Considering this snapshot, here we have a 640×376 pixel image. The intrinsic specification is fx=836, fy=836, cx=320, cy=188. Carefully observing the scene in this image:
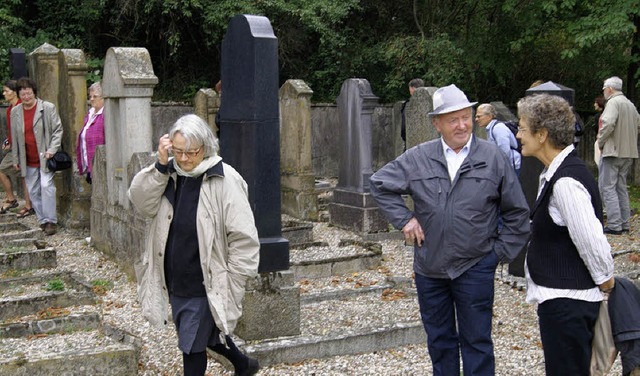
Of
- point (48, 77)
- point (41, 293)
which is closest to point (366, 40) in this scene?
point (48, 77)

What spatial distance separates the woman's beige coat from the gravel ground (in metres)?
1.14

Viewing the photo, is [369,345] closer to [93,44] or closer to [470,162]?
[470,162]

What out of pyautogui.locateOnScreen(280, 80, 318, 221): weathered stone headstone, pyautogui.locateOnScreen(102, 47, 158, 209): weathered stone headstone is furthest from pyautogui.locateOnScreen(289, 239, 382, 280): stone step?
pyautogui.locateOnScreen(280, 80, 318, 221): weathered stone headstone

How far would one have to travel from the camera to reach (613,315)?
3971mm

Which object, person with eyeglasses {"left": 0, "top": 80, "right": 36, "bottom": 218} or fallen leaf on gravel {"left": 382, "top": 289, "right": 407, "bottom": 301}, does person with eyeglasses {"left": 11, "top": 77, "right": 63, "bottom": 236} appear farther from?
fallen leaf on gravel {"left": 382, "top": 289, "right": 407, "bottom": 301}

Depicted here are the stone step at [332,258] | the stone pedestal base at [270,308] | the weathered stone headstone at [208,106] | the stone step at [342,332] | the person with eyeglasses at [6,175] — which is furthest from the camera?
the weathered stone headstone at [208,106]

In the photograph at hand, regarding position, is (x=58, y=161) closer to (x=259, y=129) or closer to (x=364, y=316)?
(x=259, y=129)

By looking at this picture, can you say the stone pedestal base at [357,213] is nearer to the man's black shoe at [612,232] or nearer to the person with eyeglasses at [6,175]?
the man's black shoe at [612,232]

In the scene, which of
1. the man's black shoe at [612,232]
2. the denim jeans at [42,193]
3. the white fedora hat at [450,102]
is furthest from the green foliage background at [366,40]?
the white fedora hat at [450,102]

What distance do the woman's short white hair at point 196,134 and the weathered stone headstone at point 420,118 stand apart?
6.09 m

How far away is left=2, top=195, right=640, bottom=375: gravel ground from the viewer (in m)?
5.86

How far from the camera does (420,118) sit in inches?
420

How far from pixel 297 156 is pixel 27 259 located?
5032 millimetres

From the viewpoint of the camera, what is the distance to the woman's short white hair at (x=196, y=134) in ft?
15.1
